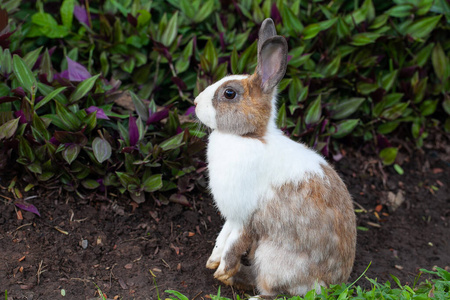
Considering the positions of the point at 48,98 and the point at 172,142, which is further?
the point at 172,142

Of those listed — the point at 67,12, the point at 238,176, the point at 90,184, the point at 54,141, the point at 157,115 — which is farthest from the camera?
the point at 67,12

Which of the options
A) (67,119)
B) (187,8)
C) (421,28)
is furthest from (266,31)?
(421,28)

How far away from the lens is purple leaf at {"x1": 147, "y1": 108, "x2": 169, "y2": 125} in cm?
471

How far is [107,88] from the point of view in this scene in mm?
4863

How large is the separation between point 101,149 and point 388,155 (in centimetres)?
307

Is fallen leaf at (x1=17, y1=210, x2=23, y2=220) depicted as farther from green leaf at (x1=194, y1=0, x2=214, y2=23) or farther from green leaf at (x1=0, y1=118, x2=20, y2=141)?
green leaf at (x1=194, y1=0, x2=214, y2=23)

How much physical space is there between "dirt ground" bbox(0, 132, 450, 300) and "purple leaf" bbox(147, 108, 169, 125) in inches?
29.0

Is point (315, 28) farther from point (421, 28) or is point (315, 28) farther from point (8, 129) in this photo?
point (8, 129)

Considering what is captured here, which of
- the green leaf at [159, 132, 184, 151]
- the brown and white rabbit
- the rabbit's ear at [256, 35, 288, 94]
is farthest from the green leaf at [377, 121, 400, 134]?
the rabbit's ear at [256, 35, 288, 94]

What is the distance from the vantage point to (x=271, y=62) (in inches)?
144

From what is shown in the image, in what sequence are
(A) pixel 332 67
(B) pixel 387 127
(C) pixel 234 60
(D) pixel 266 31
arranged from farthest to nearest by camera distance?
(B) pixel 387 127 → (A) pixel 332 67 → (C) pixel 234 60 → (D) pixel 266 31

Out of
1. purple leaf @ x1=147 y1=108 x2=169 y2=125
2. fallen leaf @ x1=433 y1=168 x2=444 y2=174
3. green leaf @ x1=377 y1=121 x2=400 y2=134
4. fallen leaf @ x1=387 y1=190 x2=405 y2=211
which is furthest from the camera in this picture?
fallen leaf @ x1=433 y1=168 x2=444 y2=174

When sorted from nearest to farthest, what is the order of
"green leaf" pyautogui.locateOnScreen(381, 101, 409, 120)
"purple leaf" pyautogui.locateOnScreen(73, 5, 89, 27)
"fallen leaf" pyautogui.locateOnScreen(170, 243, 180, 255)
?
"fallen leaf" pyautogui.locateOnScreen(170, 243, 180, 255)
"purple leaf" pyautogui.locateOnScreen(73, 5, 89, 27)
"green leaf" pyautogui.locateOnScreen(381, 101, 409, 120)

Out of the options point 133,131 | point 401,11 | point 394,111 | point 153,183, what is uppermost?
point 401,11
